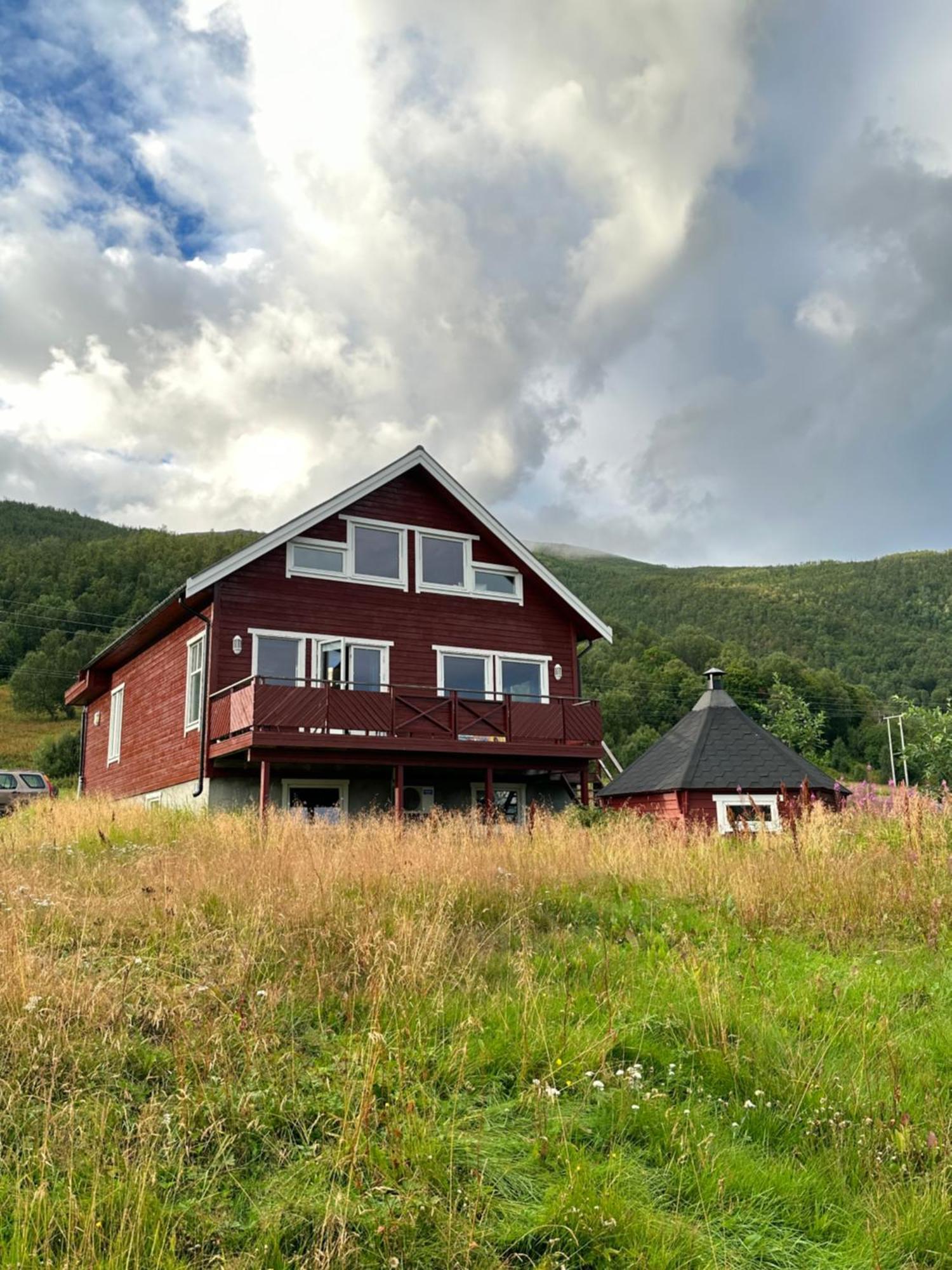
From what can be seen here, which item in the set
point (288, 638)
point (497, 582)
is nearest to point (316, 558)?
point (288, 638)

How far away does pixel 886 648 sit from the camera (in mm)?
87438

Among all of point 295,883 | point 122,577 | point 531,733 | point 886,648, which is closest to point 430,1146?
point 295,883

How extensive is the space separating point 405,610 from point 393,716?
363 centimetres

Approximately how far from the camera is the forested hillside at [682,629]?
64.7 meters

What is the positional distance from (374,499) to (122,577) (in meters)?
55.3

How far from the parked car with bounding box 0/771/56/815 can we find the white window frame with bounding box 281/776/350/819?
6436 millimetres

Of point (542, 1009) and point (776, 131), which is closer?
point (542, 1009)

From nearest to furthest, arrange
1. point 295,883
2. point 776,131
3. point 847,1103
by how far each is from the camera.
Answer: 1. point 847,1103
2. point 295,883
3. point 776,131

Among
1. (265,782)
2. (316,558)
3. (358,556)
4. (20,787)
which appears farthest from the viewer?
(20,787)

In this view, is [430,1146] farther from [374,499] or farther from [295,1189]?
[374,499]

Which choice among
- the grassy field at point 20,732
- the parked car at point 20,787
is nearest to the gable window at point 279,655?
the parked car at point 20,787

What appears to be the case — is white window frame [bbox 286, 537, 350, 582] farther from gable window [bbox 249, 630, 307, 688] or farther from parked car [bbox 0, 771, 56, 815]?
parked car [bbox 0, 771, 56, 815]

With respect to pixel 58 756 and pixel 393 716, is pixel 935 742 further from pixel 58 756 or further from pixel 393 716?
pixel 58 756

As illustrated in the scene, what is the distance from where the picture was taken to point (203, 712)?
722 inches
